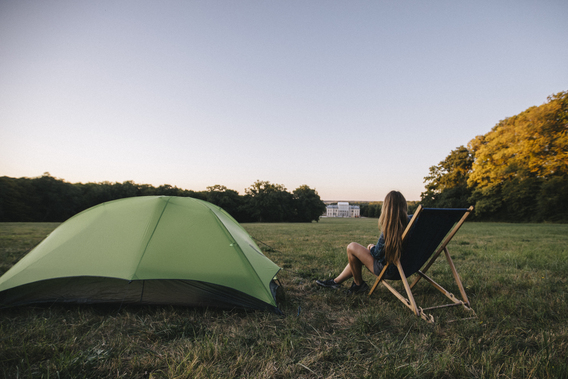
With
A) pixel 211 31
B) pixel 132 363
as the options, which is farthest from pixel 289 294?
pixel 211 31

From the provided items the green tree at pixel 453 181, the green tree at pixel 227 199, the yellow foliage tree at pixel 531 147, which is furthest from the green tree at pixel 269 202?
the yellow foliage tree at pixel 531 147

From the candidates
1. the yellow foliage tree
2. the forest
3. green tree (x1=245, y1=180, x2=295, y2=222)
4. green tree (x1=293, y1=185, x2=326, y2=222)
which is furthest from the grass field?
green tree (x1=293, y1=185, x2=326, y2=222)

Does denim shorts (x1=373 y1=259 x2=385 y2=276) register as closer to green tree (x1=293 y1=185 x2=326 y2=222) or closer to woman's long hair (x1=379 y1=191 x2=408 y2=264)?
woman's long hair (x1=379 y1=191 x2=408 y2=264)

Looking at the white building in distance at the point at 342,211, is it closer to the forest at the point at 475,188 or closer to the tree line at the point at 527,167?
the forest at the point at 475,188

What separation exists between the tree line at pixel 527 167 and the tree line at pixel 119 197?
113 feet

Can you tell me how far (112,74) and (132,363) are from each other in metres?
14.6

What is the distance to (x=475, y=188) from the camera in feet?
86.3

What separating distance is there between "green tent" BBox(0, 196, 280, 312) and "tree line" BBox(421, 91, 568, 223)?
79.8ft

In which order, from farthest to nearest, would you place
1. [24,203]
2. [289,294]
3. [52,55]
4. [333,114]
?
1. [24,203]
2. [333,114]
3. [52,55]
4. [289,294]

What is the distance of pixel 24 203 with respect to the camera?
36719mm

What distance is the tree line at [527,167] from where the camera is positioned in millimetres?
17203

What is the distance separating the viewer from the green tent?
101 inches

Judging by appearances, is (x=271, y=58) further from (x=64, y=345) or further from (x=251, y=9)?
(x=64, y=345)

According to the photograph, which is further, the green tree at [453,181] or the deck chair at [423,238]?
the green tree at [453,181]
